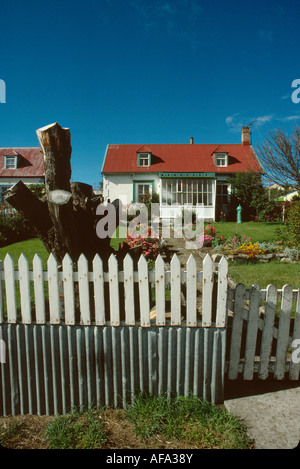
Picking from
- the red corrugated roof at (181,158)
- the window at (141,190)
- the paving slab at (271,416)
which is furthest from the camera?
the red corrugated roof at (181,158)

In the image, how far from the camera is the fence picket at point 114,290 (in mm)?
2750

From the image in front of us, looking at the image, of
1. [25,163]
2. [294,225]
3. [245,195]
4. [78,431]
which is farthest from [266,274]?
[25,163]

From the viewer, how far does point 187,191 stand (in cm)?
2284

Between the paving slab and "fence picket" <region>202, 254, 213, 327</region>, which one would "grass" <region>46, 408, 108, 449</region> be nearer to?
the paving slab

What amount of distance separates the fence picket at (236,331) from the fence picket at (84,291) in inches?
58.7

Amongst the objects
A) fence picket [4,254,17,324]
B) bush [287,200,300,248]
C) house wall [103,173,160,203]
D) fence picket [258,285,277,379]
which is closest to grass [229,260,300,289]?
bush [287,200,300,248]

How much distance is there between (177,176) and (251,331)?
67.8 feet

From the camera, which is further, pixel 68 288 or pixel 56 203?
pixel 56 203

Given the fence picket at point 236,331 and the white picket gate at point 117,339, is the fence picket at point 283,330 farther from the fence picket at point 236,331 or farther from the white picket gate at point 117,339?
the fence picket at point 236,331

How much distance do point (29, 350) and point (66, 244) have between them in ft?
3.96

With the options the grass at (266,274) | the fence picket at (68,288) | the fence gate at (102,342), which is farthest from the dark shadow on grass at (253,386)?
the grass at (266,274)

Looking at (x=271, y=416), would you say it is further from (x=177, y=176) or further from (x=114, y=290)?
(x=177, y=176)

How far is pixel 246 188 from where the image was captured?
21.9 metres
